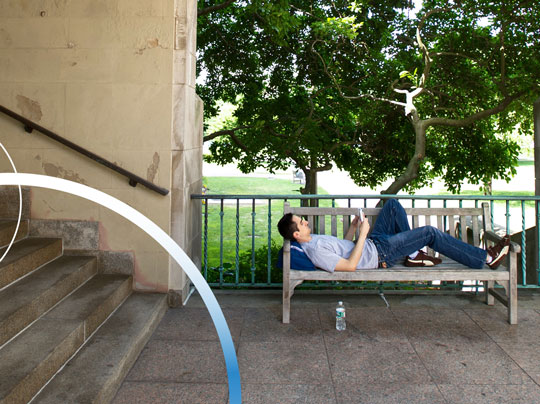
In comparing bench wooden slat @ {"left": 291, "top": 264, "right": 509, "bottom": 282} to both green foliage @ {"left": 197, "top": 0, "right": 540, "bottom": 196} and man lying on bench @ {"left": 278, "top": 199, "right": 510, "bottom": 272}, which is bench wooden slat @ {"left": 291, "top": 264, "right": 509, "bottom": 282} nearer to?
man lying on bench @ {"left": 278, "top": 199, "right": 510, "bottom": 272}

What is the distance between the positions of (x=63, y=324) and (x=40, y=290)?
0.41 meters

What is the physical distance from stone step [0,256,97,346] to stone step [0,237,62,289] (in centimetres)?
6

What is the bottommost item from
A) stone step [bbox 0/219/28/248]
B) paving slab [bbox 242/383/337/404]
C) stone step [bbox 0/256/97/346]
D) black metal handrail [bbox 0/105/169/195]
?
paving slab [bbox 242/383/337/404]

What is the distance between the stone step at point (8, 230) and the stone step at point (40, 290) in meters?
0.39

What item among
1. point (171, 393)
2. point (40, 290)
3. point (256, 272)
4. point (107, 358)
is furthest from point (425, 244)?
point (256, 272)

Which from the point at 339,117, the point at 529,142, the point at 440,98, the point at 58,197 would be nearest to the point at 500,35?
the point at 440,98

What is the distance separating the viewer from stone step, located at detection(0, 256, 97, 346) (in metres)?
3.52

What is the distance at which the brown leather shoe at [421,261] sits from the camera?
487 centimetres

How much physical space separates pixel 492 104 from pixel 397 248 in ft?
30.6

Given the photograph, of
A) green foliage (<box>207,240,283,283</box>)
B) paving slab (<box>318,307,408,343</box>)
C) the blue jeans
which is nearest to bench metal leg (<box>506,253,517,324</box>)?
the blue jeans

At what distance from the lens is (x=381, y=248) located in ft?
15.9

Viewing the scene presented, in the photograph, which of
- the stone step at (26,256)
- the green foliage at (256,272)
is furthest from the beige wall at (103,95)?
the green foliage at (256,272)

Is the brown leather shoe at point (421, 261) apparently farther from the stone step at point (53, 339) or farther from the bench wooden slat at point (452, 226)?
the stone step at point (53, 339)

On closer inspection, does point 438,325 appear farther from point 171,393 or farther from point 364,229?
point 171,393
